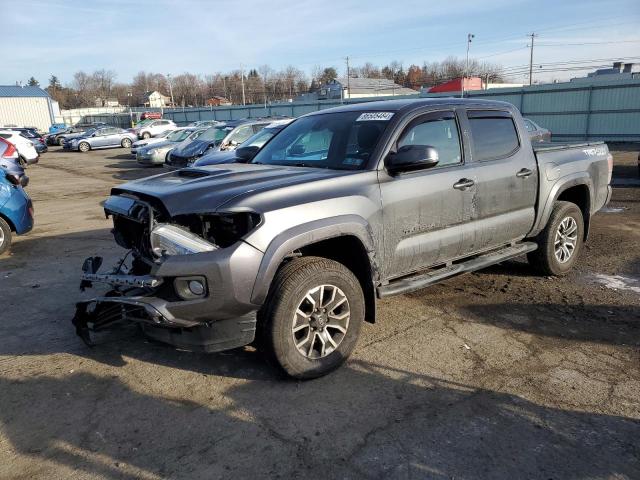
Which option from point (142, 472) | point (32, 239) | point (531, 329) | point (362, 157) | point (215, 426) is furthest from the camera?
point (32, 239)

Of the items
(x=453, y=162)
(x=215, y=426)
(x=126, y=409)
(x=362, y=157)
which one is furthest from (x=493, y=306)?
(x=126, y=409)

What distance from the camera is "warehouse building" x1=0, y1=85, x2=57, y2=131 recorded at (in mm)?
58688

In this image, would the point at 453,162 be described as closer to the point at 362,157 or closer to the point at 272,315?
the point at 362,157

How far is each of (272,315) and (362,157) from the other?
1.51 m

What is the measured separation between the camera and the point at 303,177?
3811 millimetres

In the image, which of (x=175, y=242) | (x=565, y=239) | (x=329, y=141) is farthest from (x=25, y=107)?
(x=175, y=242)

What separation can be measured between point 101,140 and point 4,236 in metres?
26.8

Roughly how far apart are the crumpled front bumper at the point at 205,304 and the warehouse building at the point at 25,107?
217 ft

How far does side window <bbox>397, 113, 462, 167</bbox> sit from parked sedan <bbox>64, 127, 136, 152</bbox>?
101 feet

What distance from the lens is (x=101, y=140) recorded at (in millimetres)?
31859

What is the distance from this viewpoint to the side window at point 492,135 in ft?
15.8

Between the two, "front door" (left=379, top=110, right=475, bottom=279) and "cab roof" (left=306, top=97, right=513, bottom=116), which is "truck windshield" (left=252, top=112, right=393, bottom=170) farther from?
"front door" (left=379, top=110, right=475, bottom=279)

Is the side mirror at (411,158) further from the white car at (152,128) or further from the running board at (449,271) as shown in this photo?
the white car at (152,128)

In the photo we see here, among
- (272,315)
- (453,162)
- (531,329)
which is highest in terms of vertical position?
(453,162)
